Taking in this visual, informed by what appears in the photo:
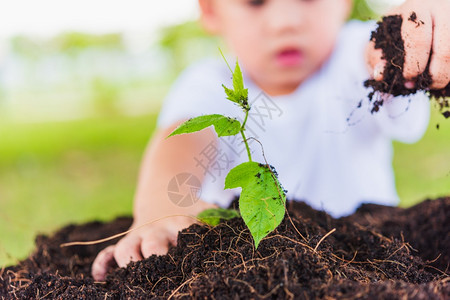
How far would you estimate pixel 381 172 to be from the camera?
203 cm

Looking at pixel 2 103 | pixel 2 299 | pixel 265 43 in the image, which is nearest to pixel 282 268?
pixel 2 299

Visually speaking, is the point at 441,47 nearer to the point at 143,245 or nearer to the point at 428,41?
the point at 428,41

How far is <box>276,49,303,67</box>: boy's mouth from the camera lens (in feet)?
5.58

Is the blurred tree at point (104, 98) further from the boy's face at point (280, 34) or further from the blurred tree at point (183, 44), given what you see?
the boy's face at point (280, 34)

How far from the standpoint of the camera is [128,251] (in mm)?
1047

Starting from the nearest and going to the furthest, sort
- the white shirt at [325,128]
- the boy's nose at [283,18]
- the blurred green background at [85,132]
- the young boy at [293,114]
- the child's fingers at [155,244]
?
the child's fingers at [155,244] → the young boy at [293,114] → the boy's nose at [283,18] → the white shirt at [325,128] → the blurred green background at [85,132]

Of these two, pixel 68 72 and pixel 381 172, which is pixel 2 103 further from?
pixel 381 172

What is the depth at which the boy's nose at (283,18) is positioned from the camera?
158 centimetres

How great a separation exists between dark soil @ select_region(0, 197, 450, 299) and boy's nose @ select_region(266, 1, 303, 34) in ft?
2.24

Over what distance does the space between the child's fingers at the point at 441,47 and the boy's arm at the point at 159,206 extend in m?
0.58

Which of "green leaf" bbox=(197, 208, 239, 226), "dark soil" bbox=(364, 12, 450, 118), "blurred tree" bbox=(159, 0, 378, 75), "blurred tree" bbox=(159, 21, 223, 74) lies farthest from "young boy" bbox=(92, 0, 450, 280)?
"blurred tree" bbox=(159, 21, 223, 74)

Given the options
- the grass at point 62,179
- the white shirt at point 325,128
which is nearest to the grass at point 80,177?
the grass at point 62,179

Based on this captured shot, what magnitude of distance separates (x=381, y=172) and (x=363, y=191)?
13cm

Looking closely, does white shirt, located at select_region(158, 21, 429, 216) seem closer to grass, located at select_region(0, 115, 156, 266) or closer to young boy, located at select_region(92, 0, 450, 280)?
young boy, located at select_region(92, 0, 450, 280)
